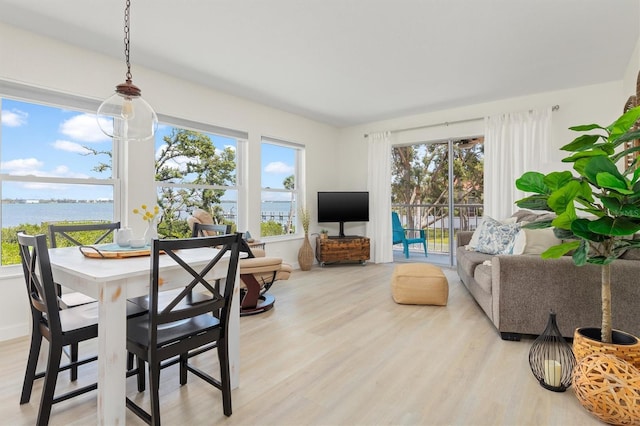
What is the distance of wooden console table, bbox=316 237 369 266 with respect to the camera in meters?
5.57

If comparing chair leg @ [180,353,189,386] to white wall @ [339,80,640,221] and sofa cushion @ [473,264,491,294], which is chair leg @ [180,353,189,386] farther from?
white wall @ [339,80,640,221]

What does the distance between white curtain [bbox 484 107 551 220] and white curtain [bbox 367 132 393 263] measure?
1.57 meters

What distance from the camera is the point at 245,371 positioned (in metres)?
2.11

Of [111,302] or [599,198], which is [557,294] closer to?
[599,198]

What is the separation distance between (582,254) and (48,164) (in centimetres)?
409

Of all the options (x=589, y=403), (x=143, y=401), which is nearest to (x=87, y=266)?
(x=143, y=401)

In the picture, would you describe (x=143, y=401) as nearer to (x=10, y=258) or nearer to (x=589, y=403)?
(x=10, y=258)

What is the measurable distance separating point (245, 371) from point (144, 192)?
93.6 inches

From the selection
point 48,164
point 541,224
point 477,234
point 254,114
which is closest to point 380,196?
point 477,234

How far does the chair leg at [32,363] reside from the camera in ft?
5.56

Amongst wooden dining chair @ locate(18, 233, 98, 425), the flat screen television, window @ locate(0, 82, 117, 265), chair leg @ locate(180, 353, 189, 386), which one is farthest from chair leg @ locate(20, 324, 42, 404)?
the flat screen television

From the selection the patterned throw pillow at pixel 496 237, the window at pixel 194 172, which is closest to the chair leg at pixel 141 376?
the window at pixel 194 172

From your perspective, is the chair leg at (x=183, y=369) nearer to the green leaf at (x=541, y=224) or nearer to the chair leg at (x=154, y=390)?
the chair leg at (x=154, y=390)

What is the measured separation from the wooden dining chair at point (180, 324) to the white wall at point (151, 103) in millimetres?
1846
